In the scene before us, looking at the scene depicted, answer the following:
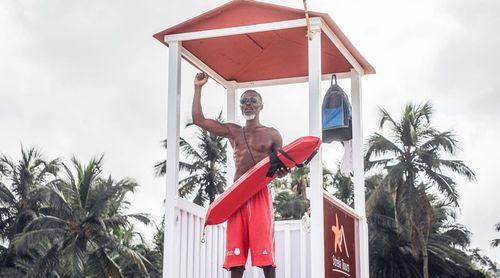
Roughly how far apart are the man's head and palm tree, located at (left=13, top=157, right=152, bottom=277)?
35714mm

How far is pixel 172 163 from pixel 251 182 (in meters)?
0.89

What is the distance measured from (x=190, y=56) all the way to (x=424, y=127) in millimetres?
38970

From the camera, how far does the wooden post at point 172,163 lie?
8.95m

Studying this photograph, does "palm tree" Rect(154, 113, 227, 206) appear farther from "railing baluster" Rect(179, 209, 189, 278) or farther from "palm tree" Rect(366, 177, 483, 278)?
"railing baluster" Rect(179, 209, 189, 278)

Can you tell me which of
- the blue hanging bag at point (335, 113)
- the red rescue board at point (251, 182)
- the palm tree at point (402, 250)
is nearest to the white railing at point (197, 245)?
the red rescue board at point (251, 182)

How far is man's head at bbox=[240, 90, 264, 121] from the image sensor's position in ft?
31.7

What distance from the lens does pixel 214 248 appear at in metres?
10.0

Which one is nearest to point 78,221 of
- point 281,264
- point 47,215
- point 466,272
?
point 47,215

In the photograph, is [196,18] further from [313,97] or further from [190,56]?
[313,97]

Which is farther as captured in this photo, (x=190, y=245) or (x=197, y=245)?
(x=197, y=245)

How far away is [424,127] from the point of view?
158 feet

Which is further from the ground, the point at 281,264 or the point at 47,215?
the point at 47,215

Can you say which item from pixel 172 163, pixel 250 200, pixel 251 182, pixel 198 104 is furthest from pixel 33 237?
pixel 251 182

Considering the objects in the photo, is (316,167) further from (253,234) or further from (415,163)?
(415,163)
